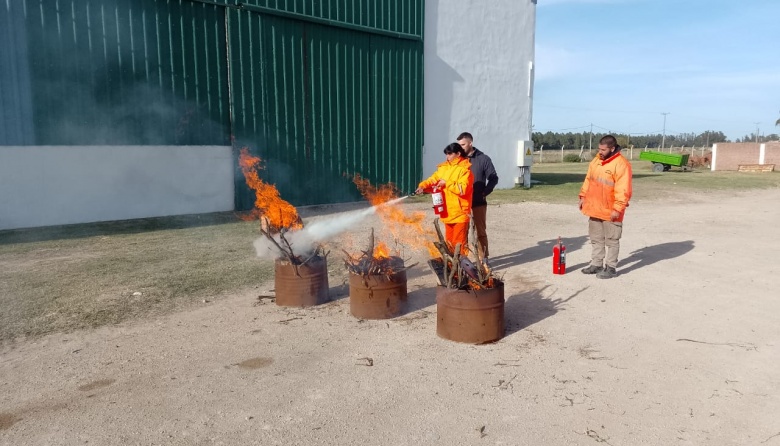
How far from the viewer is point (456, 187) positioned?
6199mm

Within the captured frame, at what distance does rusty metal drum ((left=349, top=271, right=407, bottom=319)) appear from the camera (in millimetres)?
5715

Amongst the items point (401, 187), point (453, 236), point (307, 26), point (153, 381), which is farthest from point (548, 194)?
point (153, 381)

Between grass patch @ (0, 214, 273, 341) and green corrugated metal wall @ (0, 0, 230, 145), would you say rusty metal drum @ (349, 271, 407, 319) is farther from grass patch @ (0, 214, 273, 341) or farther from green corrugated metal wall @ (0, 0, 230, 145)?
green corrugated metal wall @ (0, 0, 230, 145)

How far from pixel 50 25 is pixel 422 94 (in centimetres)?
1122

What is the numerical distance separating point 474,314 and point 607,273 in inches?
136

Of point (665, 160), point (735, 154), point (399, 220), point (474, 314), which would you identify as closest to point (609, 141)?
point (399, 220)

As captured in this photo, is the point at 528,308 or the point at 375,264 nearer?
the point at 375,264

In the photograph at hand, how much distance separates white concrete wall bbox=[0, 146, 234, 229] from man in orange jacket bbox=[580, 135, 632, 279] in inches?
403

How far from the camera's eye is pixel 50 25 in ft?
37.7

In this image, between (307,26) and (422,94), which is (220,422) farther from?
(422,94)

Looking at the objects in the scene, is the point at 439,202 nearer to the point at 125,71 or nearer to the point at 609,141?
the point at 609,141

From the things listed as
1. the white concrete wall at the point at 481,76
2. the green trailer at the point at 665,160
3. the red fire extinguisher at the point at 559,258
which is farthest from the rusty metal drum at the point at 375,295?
the green trailer at the point at 665,160

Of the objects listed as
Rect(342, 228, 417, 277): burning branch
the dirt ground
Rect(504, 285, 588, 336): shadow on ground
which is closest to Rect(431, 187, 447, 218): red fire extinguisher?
Rect(342, 228, 417, 277): burning branch

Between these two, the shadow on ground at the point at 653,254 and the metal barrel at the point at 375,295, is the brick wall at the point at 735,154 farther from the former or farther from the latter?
the metal barrel at the point at 375,295
